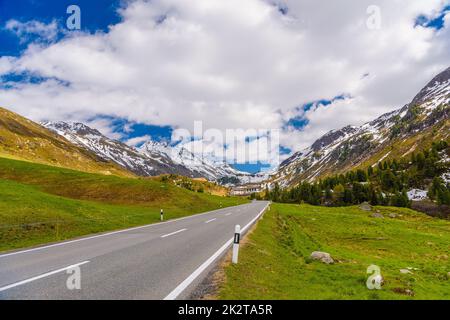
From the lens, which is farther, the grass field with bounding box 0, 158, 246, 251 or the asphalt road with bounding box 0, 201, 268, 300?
the grass field with bounding box 0, 158, 246, 251

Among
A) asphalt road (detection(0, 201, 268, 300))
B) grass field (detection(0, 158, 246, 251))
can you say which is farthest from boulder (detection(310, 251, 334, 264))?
grass field (detection(0, 158, 246, 251))

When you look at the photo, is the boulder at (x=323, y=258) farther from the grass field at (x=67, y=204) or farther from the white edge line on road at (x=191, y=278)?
the grass field at (x=67, y=204)

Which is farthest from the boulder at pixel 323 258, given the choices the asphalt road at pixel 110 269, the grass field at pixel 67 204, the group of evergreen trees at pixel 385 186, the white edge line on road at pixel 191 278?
the group of evergreen trees at pixel 385 186

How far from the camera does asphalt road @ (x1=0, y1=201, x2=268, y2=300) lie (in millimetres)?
7680

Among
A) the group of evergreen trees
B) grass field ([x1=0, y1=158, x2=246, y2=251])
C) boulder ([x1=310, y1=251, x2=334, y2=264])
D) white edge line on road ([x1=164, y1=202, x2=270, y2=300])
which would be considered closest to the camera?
white edge line on road ([x1=164, y1=202, x2=270, y2=300])

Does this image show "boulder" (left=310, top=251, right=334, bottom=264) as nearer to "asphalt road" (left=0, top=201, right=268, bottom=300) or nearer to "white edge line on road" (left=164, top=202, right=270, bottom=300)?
"asphalt road" (left=0, top=201, right=268, bottom=300)

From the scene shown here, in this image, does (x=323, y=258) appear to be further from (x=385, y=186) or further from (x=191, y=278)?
(x=385, y=186)

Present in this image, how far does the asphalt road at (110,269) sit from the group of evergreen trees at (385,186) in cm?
12791

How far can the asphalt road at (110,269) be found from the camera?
25.2 ft

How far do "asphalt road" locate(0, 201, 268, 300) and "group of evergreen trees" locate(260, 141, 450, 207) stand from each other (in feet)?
420

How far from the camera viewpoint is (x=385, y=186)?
15412 cm

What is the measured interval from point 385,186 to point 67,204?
15854 cm

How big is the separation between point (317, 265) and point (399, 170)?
636 feet

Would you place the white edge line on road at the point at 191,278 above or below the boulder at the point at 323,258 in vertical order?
above
